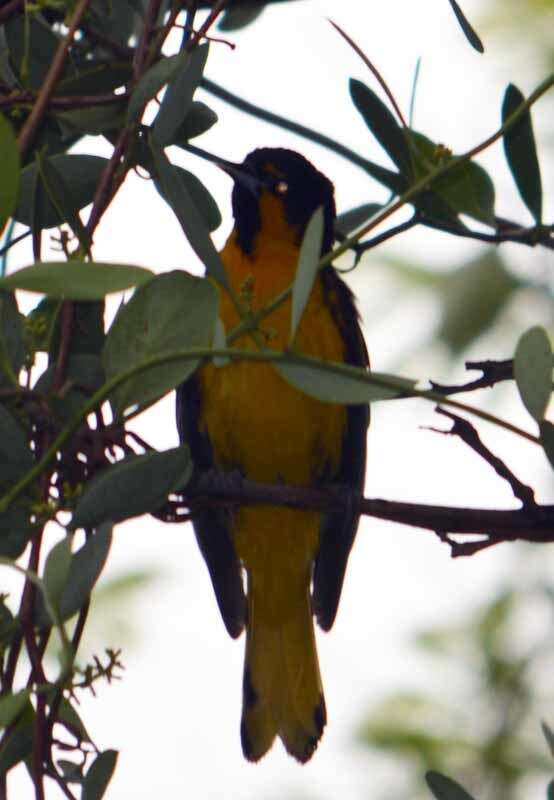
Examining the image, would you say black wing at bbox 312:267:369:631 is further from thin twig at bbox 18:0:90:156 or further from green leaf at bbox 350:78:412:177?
thin twig at bbox 18:0:90:156

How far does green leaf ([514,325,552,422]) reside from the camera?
53.9 inches

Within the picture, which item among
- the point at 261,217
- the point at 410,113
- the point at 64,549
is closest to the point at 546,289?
the point at 261,217

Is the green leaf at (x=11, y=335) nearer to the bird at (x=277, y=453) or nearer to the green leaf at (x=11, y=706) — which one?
the green leaf at (x=11, y=706)

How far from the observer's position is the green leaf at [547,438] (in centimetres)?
146

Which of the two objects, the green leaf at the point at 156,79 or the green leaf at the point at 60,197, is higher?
the green leaf at the point at 156,79

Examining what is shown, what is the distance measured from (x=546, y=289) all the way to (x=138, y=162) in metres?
2.18

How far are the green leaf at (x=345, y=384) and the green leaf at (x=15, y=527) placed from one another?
318 mm

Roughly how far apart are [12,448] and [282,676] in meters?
2.04

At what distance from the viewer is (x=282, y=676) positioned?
3.38 m

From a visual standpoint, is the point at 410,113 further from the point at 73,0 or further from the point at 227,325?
the point at 227,325

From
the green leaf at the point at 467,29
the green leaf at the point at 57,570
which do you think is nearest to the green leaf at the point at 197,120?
the green leaf at the point at 467,29

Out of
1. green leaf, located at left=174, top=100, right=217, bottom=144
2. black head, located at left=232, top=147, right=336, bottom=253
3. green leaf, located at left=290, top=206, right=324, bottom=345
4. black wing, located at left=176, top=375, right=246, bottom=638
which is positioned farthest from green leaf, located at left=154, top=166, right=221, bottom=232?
black head, located at left=232, top=147, right=336, bottom=253

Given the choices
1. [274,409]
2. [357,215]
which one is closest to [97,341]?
[357,215]

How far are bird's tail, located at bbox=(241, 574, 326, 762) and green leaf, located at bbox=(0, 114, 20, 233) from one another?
2036mm
